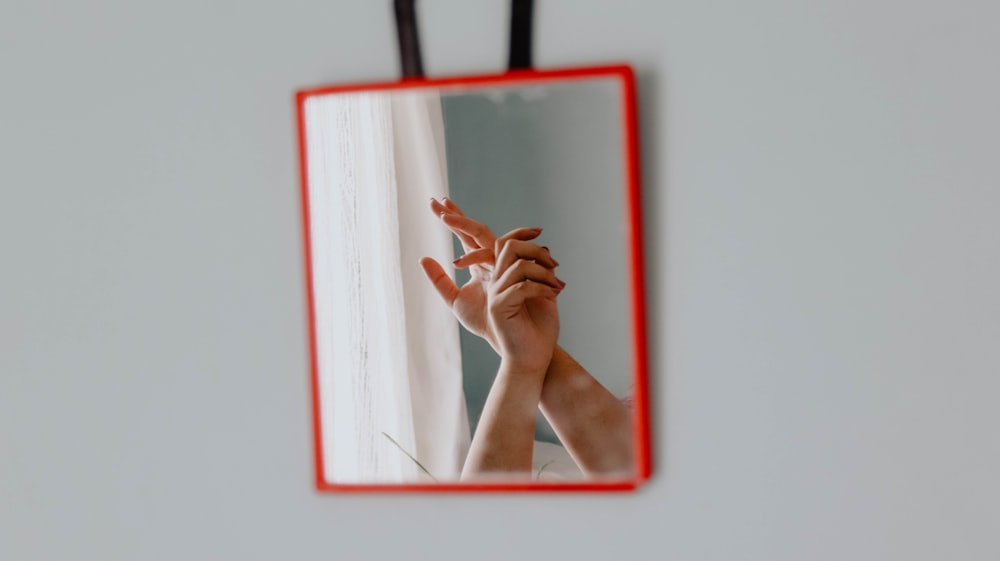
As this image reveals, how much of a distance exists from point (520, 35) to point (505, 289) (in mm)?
259

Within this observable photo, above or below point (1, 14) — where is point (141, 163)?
below

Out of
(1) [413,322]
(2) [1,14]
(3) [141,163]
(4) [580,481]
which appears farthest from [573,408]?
(2) [1,14]

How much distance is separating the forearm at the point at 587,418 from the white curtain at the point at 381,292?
0.32 feet

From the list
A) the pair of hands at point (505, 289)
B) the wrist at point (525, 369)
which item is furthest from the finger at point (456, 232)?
the wrist at point (525, 369)

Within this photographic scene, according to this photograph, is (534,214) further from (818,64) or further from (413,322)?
(818,64)

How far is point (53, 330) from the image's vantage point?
3.23 ft

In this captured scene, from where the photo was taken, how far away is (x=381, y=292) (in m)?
0.89

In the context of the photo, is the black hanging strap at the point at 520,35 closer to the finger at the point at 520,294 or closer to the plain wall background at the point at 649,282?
the plain wall background at the point at 649,282

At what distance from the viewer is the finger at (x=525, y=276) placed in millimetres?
862

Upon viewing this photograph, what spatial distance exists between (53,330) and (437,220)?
0.47 m

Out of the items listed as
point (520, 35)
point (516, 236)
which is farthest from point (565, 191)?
point (520, 35)

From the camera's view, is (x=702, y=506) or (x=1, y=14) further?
(x=1, y=14)

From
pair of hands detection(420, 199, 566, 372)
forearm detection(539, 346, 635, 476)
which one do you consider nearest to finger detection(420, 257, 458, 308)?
pair of hands detection(420, 199, 566, 372)

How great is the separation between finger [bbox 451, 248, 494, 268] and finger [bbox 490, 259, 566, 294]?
0.8 inches
